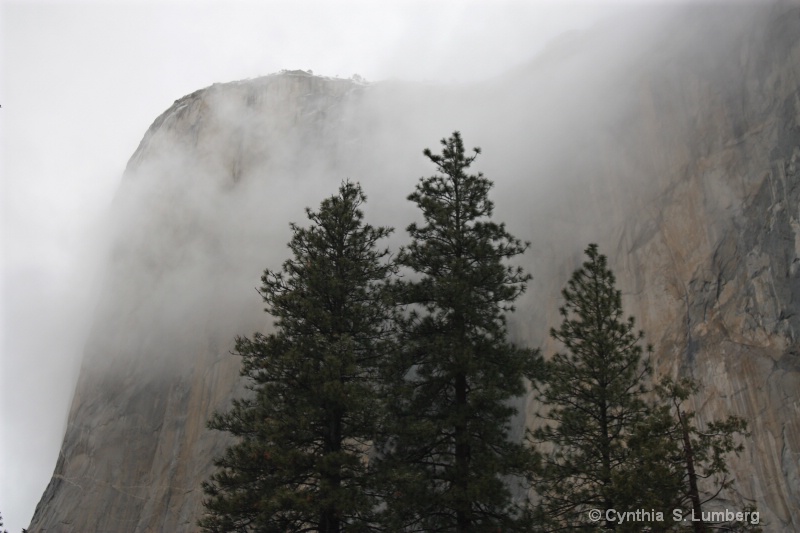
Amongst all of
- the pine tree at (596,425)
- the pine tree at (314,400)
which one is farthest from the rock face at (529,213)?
the pine tree at (314,400)

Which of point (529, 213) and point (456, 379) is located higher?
point (529, 213)

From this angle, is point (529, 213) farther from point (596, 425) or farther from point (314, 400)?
point (314, 400)

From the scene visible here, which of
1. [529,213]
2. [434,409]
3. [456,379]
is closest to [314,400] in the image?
[434,409]

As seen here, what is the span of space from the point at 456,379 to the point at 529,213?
18.3 meters

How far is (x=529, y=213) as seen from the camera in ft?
96.3

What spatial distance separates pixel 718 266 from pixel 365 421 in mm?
13683

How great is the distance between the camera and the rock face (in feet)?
61.3

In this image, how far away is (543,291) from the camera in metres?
26.8

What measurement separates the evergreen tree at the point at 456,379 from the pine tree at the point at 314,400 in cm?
83

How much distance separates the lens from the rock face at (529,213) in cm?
1867

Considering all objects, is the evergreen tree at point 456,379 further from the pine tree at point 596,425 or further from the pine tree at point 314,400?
the pine tree at point 596,425

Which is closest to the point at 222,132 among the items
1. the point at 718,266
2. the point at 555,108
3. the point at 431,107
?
the point at 431,107

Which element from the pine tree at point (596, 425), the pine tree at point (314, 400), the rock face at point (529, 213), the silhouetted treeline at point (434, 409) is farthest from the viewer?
the rock face at point (529, 213)

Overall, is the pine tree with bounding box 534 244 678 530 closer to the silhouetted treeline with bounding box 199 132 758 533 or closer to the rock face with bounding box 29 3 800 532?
the silhouetted treeline with bounding box 199 132 758 533
